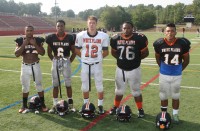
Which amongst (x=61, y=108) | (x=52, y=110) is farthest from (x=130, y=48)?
(x=52, y=110)

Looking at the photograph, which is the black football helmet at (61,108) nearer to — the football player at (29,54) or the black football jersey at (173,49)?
the football player at (29,54)

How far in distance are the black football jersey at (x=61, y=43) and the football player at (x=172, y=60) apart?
201cm

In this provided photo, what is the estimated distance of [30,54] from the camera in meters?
6.30

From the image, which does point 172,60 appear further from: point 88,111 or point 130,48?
point 88,111

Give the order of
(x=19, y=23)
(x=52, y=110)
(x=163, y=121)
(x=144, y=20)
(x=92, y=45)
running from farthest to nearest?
(x=144, y=20) → (x=19, y=23) → (x=52, y=110) → (x=92, y=45) → (x=163, y=121)

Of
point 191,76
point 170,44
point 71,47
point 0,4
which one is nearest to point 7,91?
point 71,47

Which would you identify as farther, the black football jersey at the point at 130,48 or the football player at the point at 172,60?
the black football jersey at the point at 130,48

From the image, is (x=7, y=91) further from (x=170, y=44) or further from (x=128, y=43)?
(x=170, y=44)

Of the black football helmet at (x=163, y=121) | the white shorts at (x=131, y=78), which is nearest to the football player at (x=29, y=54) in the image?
the white shorts at (x=131, y=78)

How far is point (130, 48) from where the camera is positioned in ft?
19.0

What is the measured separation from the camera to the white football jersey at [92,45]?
601 cm

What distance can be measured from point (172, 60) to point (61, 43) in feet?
8.28

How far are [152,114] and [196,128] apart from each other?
1.09 m

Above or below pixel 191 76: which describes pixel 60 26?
above
